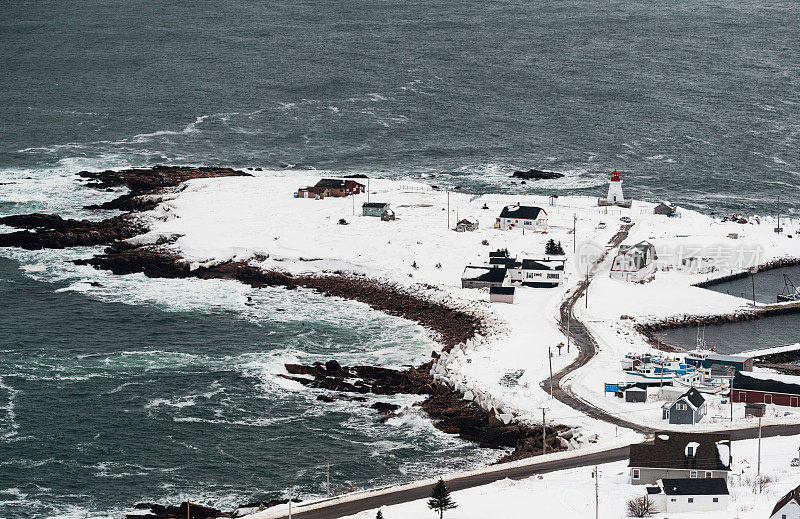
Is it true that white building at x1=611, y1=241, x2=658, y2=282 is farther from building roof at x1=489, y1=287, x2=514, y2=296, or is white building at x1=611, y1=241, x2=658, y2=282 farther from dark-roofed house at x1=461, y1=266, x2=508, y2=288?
building roof at x1=489, y1=287, x2=514, y2=296

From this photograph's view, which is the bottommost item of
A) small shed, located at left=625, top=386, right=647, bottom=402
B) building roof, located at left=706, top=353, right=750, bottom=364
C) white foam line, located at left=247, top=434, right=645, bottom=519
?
white foam line, located at left=247, top=434, right=645, bottom=519

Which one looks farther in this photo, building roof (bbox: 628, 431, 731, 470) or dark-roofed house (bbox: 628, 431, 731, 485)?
building roof (bbox: 628, 431, 731, 470)

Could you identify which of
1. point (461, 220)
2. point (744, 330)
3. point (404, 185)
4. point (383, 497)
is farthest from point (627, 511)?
point (404, 185)

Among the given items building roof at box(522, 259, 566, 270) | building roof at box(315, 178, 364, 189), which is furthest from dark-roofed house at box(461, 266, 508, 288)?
building roof at box(315, 178, 364, 189)

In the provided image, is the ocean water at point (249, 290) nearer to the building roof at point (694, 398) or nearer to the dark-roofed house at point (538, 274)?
the dark-roofed house at point (538, 274)

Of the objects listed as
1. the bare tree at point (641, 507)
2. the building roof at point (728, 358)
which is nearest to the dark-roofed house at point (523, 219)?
the building roof at point (728, 358)

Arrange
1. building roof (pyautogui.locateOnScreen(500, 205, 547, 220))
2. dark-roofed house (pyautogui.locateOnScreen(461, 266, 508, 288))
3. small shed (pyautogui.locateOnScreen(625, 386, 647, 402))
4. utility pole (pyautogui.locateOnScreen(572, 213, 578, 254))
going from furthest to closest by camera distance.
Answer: building roof (pyautogui.locateOnScreen(500, 205, 547, 220)) < utility pole (pyautogui.locateOnScreen(572, 213, 578, 254)) < dark-roofed house (pyautogui.locateOnScreen(461, 266, 508, 288)) < small shed (pyautogui.locateOnScreen(625, 386, 647, 402))
